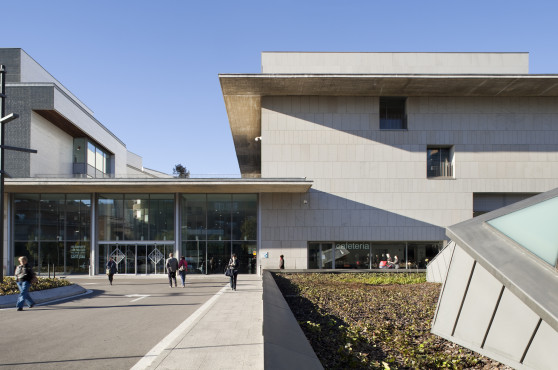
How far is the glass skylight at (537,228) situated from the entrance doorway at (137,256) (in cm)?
2461

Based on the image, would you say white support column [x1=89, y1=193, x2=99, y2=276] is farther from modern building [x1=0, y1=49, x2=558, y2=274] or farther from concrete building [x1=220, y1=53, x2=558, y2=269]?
concrete building [x1=220, y1=53, x2=558, y2=269]

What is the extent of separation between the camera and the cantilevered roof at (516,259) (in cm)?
487

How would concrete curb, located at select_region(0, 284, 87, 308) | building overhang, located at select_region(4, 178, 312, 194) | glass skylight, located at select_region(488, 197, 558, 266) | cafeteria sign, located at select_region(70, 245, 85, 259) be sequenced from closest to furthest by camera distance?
glass skylight, located at select_region(488, 197, 558, 266)
concrete curb, located at select_region(0, 284, 87, 308)
building overhang, located at select_region(4, 178, 312, 194)
cafeteria sign, located at select_region(70, 245, 85, 259)

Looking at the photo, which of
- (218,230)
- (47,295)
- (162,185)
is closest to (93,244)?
(162,185)

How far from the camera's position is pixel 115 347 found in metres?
8.01

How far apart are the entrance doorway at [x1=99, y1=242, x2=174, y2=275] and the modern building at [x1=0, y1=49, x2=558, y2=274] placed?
0.28ft

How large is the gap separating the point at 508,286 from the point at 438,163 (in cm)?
2479

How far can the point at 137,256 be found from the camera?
92.4ft

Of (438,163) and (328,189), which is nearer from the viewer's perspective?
(328,189)

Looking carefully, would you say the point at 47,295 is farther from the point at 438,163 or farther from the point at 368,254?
the point at 438,163

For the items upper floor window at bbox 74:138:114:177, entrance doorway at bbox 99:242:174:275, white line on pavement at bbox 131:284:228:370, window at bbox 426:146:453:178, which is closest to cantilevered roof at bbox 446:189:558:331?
white line on pavement at bbox 131:284:228:370

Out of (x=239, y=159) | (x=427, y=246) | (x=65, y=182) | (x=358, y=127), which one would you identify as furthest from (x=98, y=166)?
(x=427, y=246)

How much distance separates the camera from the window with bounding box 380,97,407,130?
94.1 feet

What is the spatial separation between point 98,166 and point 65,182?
1436 cm
